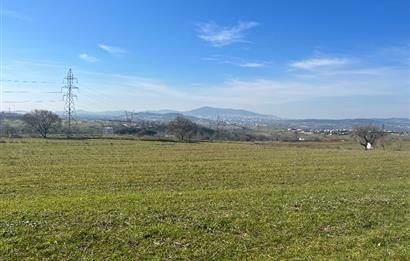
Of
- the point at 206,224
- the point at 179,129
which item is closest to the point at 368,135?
the point at 179,129

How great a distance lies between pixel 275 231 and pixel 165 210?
4.29 metres

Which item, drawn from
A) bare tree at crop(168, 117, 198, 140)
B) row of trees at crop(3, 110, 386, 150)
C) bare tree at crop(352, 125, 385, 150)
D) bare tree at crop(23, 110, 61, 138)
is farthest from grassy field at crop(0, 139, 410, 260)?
bare tree at crop(168, 117, 198, 140)

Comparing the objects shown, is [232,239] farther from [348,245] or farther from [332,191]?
[332,191]

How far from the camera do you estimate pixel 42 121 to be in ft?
363

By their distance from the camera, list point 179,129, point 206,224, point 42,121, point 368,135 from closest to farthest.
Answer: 1. point 206,224
2. point 368,135
3. point 42,121
4. point 179,129

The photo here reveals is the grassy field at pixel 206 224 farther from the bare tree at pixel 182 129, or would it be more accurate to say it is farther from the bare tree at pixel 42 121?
the bare tree at pixel 182 129

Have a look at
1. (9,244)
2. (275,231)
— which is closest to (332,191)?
(275,231)

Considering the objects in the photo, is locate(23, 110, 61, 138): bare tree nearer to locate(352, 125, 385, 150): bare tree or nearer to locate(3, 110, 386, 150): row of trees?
locate(3, 110, 386, 150): row of trees

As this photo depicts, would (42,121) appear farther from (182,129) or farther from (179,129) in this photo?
(182,129)

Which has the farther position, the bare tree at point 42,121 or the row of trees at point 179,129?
the bare tree at point 42,121

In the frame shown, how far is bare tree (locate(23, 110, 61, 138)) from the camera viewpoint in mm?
110438

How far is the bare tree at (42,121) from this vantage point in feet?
362

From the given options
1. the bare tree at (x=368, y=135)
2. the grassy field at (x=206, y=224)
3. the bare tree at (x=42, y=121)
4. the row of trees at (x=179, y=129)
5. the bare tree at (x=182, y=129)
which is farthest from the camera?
the bare tree at (x=182, y=129)

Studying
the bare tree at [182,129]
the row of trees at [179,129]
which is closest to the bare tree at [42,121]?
the row of trees at [179,129]
